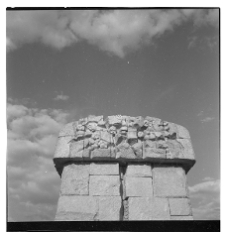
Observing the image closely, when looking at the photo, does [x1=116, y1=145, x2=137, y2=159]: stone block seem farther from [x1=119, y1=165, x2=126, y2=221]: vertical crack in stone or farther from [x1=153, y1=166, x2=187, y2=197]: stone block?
[x1=153, y1=166, x2=187, y2=197]: stone block

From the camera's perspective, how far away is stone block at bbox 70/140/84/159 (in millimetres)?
4492

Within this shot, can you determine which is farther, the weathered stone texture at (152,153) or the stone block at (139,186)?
the weathered stone texture at (152,153)

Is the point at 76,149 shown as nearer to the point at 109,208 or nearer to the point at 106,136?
the point at 106,136

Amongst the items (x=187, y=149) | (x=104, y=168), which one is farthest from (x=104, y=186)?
(x=187, y=149)

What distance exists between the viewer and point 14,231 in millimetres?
4113

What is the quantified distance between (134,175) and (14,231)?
167cm

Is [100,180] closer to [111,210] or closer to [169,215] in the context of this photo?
[111,210]

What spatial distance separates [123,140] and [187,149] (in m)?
0.91

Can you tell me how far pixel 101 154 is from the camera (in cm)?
449

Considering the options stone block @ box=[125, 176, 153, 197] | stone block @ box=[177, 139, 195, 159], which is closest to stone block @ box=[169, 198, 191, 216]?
stone block @ box=[125, 176, 153, 197]

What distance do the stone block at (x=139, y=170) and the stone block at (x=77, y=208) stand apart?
62 centimetres

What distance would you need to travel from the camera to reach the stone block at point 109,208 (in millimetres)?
4219

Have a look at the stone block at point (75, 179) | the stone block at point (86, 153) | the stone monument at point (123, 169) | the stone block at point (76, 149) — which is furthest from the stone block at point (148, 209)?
the stone block at point (76, 149)

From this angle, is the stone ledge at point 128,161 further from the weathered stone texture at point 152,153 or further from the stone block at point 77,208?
the stone block at point 77,208
